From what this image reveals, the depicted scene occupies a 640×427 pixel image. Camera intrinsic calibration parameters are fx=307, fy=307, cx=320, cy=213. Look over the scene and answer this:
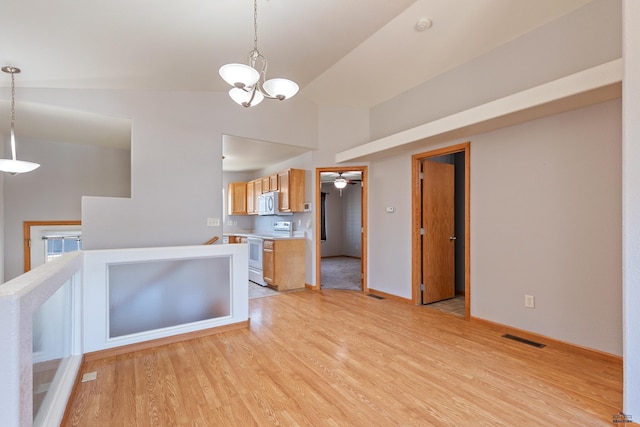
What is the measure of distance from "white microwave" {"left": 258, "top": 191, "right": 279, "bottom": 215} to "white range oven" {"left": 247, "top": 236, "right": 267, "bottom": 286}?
22.9 inches

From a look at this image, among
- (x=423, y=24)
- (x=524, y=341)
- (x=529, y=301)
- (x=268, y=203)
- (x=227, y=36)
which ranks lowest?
(x=524, y=341)

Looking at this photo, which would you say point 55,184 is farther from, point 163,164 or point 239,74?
point 239,74

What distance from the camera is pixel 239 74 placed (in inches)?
73.9

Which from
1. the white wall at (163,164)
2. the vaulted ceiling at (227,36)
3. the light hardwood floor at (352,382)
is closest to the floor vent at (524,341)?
the light hardwood floor at (352,382)

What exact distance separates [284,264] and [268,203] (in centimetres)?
137

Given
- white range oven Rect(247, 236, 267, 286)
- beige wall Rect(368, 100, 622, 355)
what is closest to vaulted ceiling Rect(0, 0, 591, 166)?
beige wall Rect(368, 100, 622, 355)

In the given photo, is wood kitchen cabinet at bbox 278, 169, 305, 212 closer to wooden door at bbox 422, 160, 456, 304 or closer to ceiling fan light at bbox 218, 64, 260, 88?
wooden door at bbox 422, 160, 456, 304

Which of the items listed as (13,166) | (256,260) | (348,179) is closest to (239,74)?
(13,166)

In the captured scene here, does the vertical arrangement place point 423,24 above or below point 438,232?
above

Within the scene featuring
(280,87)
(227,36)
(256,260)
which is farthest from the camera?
(256,260)

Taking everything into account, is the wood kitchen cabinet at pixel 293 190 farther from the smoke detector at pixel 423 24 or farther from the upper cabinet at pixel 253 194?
the smoke detector at pixel 423 24

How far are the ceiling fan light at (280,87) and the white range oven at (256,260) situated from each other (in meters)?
3.56

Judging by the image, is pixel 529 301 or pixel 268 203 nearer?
pixel 529 301

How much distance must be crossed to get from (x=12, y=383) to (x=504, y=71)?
429 cm
